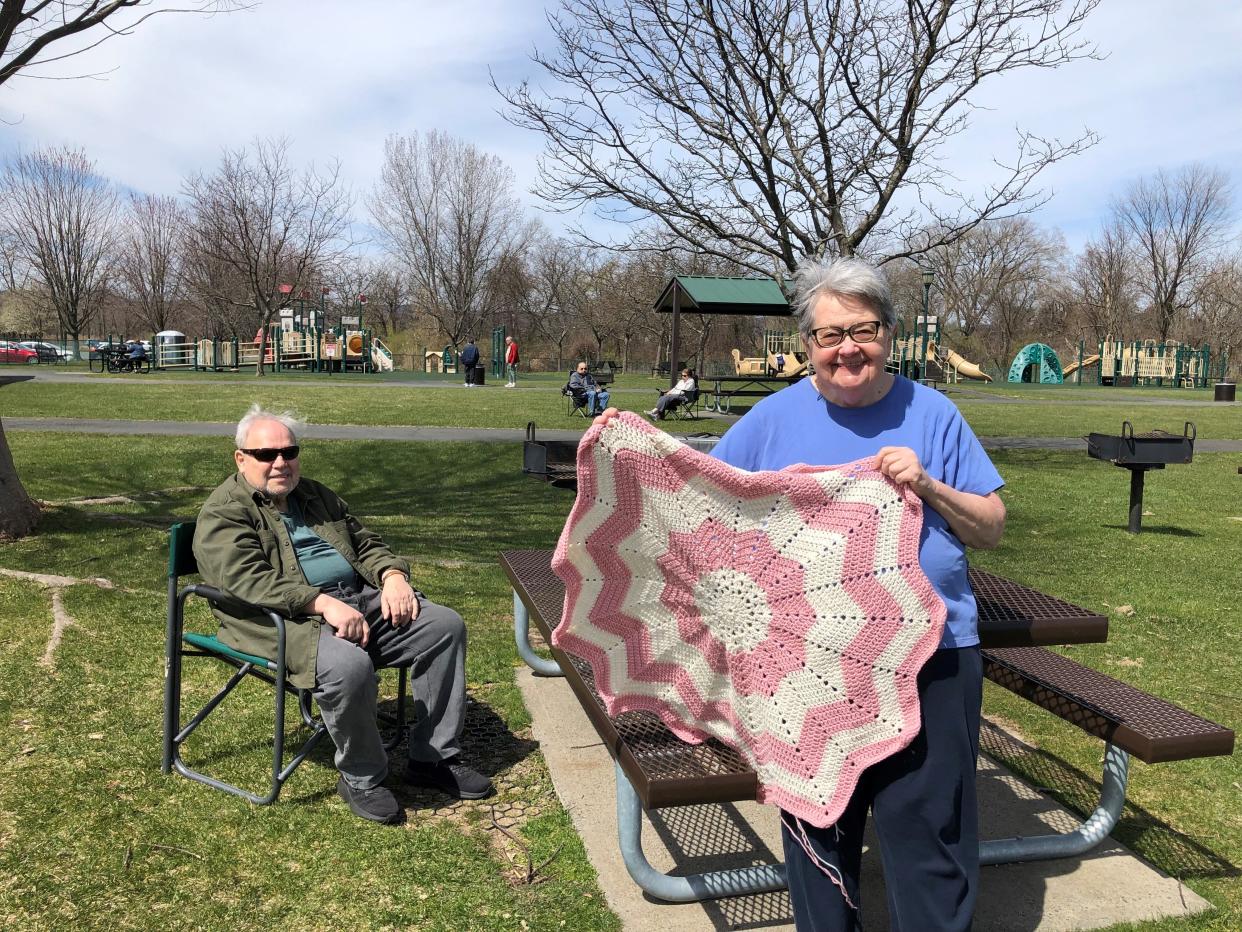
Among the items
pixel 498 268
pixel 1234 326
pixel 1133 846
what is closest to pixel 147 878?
pixel 1133 846

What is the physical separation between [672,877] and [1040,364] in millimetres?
50144

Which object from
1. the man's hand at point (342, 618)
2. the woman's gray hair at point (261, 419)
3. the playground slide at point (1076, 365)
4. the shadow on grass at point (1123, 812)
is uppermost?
the playground slide at point (1076, 365)

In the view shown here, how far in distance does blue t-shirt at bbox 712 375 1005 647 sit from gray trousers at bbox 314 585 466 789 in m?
1.44

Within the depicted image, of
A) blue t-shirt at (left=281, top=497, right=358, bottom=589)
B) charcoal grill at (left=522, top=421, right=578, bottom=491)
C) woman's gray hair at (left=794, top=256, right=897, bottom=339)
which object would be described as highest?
woman's gray hair at (left=794, top=256, right=897, bottom=339)

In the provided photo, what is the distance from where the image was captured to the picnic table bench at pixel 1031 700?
218 cm

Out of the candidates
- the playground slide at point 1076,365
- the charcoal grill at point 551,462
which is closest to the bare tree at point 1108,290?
the playground slide at point 1076,365

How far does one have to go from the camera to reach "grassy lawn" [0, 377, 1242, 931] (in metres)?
2.64

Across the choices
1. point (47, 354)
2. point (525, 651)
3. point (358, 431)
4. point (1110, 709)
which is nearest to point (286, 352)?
point (47, 354)

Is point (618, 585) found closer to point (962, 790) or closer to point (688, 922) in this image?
point (962, 790)

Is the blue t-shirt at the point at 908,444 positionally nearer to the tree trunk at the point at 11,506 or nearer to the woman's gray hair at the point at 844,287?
the woman's gray hair at the point at 844,287

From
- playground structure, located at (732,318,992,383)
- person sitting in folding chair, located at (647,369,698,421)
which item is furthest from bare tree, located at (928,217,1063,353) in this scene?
person sitting in folding chair, located at (647,369,698,421)

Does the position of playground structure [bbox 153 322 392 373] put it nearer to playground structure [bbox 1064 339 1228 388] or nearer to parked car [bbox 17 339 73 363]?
parked car [bbox 17 339 73 363]

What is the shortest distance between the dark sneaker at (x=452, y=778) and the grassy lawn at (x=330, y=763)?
0.22 ft

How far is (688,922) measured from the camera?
8.49ft
